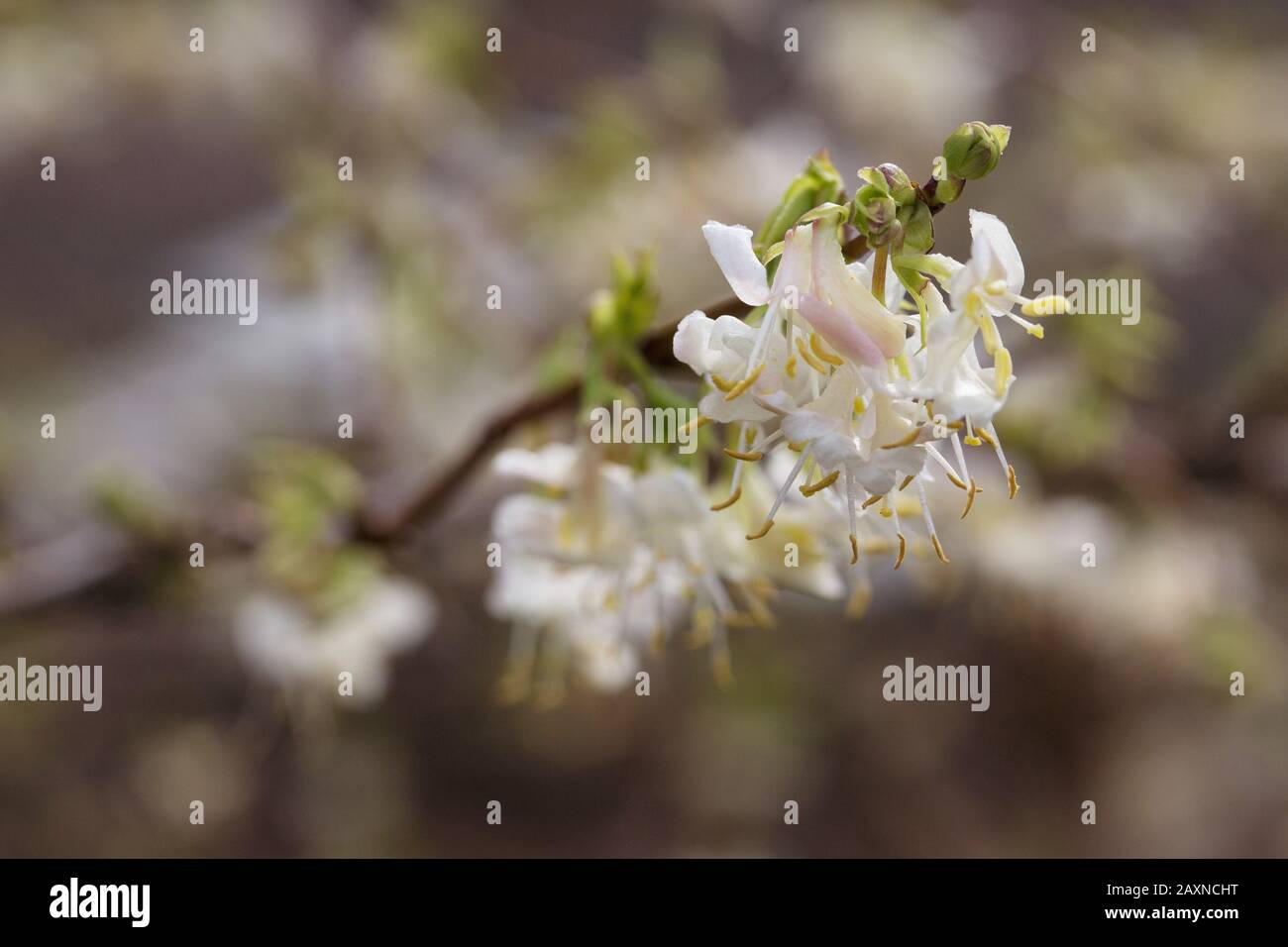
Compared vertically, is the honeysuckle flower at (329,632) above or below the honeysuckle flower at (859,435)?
below

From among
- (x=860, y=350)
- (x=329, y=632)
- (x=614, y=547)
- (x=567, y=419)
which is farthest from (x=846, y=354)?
(x=329, y=632)

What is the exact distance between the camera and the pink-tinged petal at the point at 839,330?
47cm

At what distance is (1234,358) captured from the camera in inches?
112

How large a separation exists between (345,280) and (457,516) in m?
0.43

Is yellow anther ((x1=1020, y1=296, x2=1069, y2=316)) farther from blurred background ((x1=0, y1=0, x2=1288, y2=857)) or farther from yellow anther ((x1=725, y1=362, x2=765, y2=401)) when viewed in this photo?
blurred background ((x1=0, y1=0, x2=1288, y2=857))

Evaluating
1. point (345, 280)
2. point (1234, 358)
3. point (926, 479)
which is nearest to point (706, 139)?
point (345, 280)

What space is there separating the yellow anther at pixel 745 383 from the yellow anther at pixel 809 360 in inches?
0.7

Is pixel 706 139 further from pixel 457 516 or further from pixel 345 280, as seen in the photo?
pixel 457 516

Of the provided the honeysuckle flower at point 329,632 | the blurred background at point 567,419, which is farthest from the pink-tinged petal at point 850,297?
the honeysuckle flower at point 329,632

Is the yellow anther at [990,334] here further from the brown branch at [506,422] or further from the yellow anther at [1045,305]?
the brown branch at [506,422]

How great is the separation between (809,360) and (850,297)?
0.03 metres

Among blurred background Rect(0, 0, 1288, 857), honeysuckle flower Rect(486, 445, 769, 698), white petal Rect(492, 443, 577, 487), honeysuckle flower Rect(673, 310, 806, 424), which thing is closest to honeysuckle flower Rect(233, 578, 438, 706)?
blurred background Rect(0, 0, 1288, 857)

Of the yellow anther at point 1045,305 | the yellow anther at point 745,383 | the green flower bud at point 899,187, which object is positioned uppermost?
the green flower bud at point 899,187

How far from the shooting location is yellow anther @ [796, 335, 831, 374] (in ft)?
1.61
